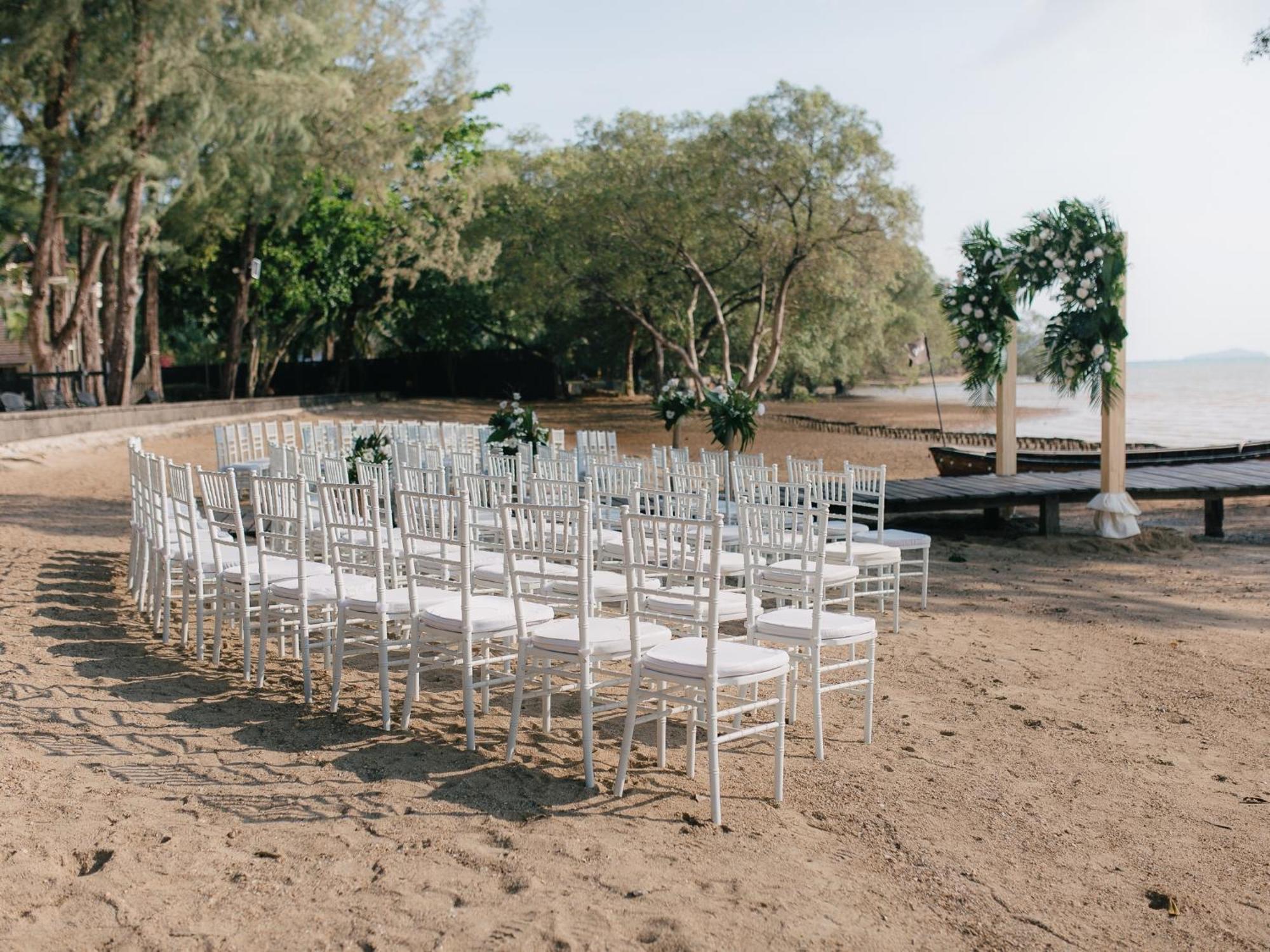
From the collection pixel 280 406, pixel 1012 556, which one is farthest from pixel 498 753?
pixel 280 406

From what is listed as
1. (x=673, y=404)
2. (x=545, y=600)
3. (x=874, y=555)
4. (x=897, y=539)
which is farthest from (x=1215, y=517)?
(x=545, y=600)

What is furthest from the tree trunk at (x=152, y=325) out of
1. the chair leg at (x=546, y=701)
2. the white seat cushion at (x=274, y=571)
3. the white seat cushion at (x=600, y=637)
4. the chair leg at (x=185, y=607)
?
the white seat cushion at (x=600, y=637)

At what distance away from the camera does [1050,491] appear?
11023mm

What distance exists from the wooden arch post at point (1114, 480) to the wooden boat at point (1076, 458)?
454cm

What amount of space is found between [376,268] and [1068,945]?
30535 mm

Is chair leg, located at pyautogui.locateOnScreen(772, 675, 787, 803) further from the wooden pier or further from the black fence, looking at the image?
the black fence

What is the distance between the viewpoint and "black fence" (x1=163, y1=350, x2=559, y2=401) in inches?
1446

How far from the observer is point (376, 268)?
31.6 meters

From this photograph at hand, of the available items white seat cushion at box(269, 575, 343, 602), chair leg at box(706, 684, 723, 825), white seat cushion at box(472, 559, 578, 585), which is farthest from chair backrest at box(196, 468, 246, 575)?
chair leg at box(706, 684, 723, 825)

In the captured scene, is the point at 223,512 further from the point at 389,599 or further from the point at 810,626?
the point at 810,626

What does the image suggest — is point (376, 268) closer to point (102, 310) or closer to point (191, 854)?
point (102, 310)

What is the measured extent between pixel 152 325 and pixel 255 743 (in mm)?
23495

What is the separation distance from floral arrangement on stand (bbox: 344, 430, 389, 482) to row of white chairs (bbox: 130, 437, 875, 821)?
7.14 feet

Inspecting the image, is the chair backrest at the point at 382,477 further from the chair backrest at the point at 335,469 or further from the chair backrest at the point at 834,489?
the chair backrest at the point at 834,489
